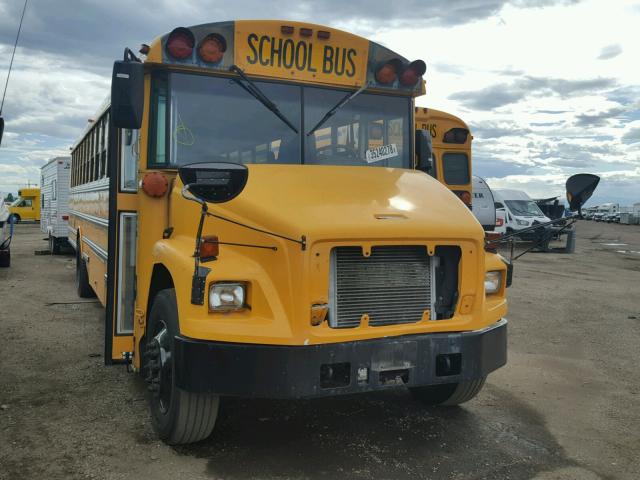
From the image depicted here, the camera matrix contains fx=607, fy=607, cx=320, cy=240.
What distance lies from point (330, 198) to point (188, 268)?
90cm

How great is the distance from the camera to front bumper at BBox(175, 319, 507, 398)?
3.13 meters

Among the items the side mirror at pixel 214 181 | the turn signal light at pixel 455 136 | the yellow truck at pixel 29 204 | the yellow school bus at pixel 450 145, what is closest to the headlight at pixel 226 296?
the side mirror at pixel 214 181

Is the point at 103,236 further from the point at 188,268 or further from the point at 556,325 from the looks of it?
the point at 556,325

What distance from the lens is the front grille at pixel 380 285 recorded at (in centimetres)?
327

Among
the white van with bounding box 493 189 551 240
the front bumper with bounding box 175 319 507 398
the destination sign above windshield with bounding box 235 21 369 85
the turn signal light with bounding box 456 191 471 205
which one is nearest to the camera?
the front bumper with bounding box 175 319 507 398

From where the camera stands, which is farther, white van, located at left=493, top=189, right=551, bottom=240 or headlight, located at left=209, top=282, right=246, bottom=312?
white van, located at left=493, top=189, right=551, bottom=240

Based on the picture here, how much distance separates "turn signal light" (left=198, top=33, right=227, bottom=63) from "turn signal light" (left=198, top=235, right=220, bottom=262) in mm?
1418

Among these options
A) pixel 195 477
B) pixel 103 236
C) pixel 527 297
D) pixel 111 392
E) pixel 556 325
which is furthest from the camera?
pixel 527 297

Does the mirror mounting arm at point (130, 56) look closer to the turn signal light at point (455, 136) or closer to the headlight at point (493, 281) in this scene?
the headlight at point (493, 281)

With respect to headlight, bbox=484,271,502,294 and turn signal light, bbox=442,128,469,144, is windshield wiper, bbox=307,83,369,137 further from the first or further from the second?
turn signal light, bbox=442,128,469,144

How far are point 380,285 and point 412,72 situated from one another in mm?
2062

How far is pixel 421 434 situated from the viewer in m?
4.11

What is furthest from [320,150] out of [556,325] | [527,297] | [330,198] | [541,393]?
[527,297]

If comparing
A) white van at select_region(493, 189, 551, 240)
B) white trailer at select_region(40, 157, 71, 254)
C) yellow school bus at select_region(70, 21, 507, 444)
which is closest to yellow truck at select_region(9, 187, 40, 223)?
white trailer at select_region(40, 157, 71, 254)
